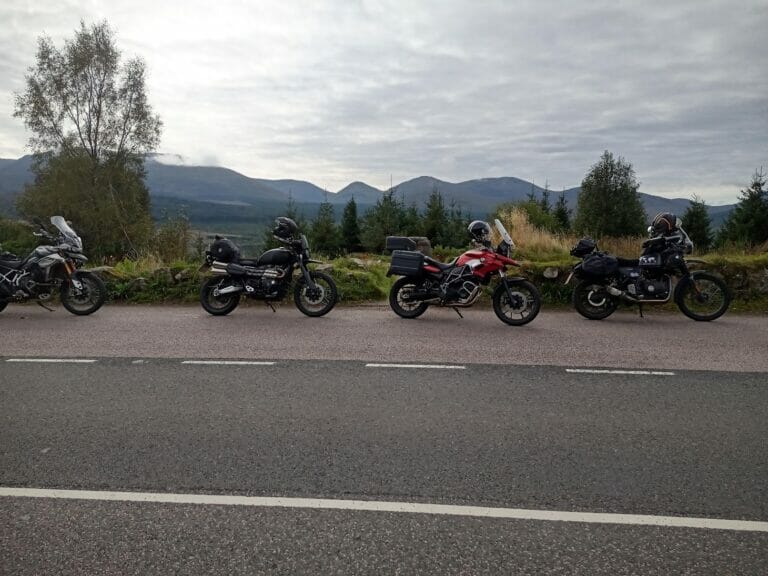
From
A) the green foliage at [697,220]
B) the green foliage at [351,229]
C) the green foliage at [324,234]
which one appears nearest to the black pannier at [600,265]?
the green foliage at [324,234]

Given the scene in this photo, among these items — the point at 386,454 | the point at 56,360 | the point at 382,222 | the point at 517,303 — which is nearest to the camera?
the point at 386,454

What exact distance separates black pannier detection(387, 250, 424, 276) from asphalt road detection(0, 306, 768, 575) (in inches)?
77.9

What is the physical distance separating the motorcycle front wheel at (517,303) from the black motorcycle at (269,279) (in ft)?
8.75

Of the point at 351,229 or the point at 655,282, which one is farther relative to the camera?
the point at 351,229

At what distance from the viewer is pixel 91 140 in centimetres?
3609

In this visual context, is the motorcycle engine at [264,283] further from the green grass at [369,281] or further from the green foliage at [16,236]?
the green foliage at [16,236]

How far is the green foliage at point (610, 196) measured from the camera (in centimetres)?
6675

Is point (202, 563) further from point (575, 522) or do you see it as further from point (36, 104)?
point (36, 104)

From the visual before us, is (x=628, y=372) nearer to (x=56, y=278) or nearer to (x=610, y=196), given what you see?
(x=56, y=278)

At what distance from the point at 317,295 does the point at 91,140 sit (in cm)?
3320

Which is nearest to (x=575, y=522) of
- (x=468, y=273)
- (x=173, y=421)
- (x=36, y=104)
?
(x=173, y=421)

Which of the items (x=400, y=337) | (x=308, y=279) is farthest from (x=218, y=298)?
(x=400, y=337)

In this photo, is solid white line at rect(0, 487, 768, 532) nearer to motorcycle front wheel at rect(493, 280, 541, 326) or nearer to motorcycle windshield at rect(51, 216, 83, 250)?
motorcycle front wheel at rect(493, 280, 541, 326)

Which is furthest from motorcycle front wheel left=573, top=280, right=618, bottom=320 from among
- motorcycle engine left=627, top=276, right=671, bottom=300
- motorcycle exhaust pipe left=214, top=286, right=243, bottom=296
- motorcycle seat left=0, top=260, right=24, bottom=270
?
motorcycle seat left=0, top=260, right=24, bottom=270
